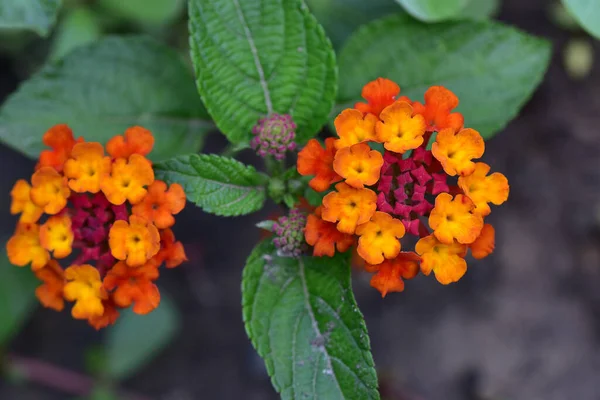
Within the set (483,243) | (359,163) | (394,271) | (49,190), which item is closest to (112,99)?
(49,190)

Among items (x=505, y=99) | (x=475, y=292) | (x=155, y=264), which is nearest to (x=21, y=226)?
(x=155, y=264)

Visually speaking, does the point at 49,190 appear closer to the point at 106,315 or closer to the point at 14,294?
the point at 106,315

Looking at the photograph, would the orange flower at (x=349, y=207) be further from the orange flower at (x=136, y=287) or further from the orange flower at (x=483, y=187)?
the orange flower at (x=136, y=287)

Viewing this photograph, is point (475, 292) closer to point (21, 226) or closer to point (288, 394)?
point (288, 394)

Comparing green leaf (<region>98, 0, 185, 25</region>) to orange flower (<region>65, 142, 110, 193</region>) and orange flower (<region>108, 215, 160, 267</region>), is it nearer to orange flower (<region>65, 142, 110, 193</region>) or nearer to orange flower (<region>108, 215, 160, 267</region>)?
orange flower (<region>65, 142, 110, 193</region>)

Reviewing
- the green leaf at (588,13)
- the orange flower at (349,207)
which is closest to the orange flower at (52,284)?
the orange flower at (349,207)
